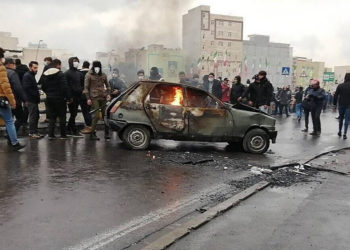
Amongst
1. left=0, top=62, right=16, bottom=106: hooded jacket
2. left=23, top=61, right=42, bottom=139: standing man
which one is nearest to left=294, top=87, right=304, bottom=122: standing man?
left=23, top=61, right=42, bottom=139: standing man

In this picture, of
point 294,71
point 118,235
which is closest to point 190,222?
point 118,235

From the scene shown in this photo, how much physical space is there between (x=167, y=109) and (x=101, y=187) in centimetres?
332

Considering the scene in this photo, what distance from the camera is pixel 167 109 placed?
8625mm

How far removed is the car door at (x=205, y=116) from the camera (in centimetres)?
869

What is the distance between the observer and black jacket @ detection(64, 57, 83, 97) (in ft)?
32.8

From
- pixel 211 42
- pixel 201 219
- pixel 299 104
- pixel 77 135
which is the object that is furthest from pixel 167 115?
pixel 211 42

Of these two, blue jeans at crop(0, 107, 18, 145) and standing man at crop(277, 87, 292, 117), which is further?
standing man at crop(277, 87, 292, 117)

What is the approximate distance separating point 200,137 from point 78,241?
17.3 ft

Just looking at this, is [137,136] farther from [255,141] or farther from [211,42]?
[211,42]

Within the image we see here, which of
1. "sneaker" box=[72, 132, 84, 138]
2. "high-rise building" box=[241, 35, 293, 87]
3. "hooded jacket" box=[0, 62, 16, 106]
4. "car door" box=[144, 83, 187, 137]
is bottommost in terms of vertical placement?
"sneaker" box=[72, 132, 84, 138]

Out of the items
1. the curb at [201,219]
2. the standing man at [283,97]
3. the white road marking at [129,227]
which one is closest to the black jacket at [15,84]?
the white road marking at [129,227]

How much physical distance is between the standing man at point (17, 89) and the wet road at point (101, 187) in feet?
2.53

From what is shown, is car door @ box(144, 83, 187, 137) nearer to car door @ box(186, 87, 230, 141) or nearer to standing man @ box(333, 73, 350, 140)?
car door @ box(186, 87, 230, 141)

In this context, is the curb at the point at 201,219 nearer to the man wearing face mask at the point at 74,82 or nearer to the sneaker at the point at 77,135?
the sneaker at the point at 77,135
